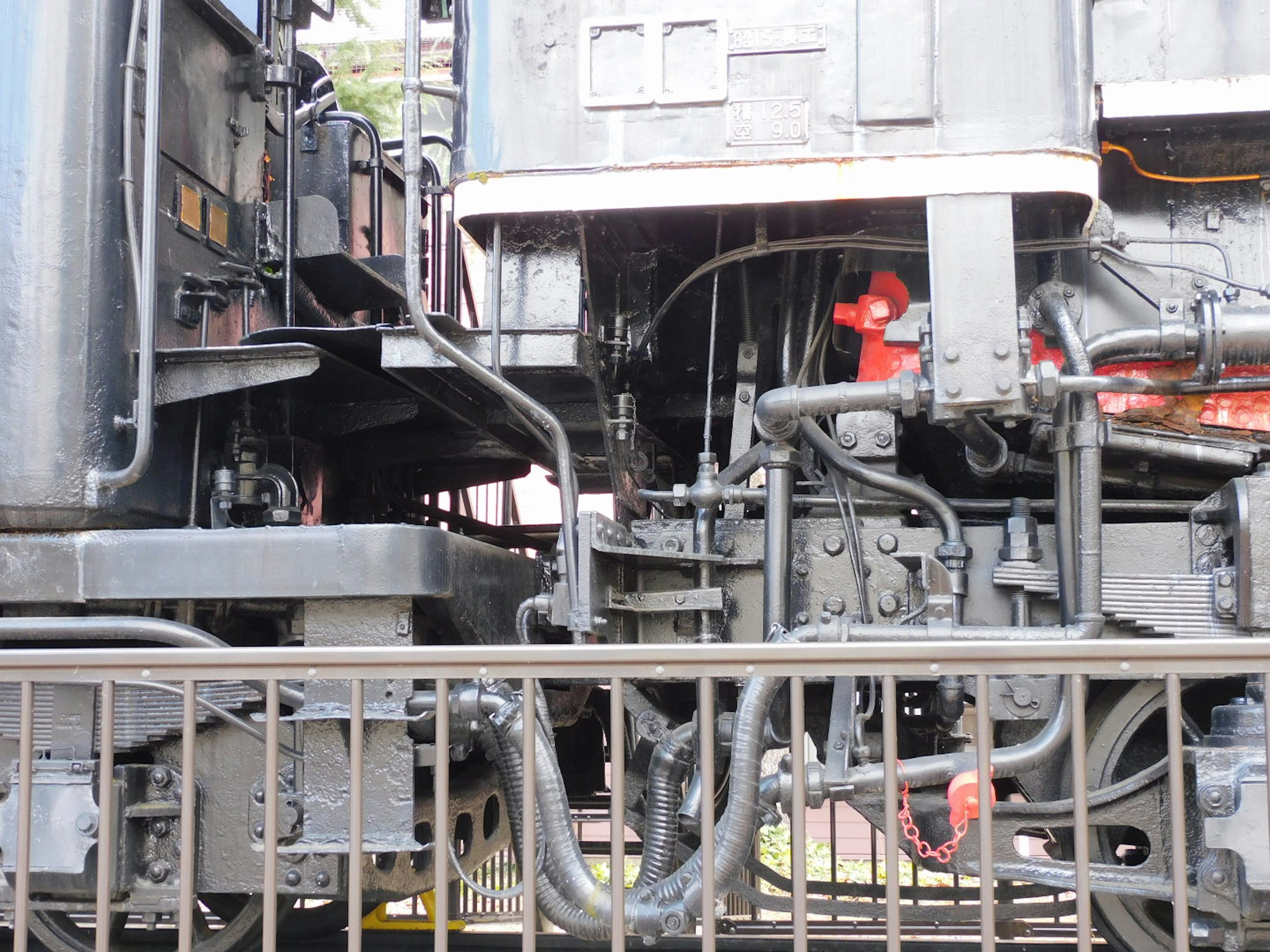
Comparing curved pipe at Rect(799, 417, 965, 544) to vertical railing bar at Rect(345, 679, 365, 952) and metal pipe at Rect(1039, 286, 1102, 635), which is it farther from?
vertical railing bar at Rect(345, 679, 365, 952)

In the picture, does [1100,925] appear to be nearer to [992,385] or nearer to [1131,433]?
[1131,433]

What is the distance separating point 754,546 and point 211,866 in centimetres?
163

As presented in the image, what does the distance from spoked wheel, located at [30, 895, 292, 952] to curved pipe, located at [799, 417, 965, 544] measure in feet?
6.35

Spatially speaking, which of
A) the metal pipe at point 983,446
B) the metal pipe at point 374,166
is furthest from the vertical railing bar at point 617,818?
the metal pipe at point 374,166

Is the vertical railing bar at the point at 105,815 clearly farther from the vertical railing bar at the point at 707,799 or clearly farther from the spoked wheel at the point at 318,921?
the spoked wheel at the point at 318,921

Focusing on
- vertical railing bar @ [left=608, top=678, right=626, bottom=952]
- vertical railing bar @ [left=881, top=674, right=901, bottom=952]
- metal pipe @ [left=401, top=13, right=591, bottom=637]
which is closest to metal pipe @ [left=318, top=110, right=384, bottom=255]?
metal pipe @ [left=401, top=13, right=591, bottom=637]

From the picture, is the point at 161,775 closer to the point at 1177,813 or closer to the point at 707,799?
the point at 707,799

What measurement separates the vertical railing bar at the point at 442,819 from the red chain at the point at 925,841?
109 centimetres

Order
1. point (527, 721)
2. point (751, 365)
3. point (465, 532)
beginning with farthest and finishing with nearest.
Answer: point (465, 532) < point (751, 365) < point (527, 721)

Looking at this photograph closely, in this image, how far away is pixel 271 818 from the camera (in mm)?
2406

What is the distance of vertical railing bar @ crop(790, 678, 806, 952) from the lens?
224 centimetres

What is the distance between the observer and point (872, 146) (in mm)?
2891

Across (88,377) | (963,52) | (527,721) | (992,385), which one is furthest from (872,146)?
(88,377)

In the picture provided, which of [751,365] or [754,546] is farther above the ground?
[751,365]
